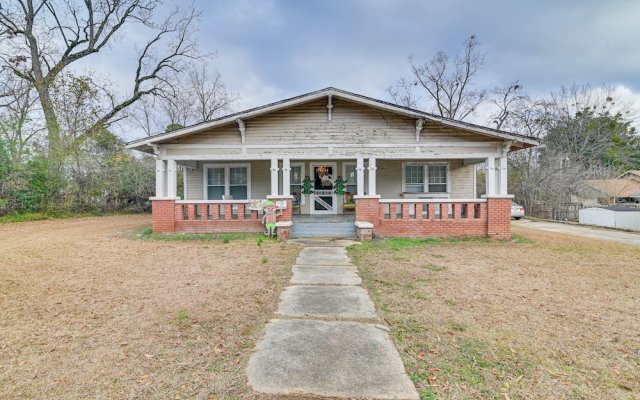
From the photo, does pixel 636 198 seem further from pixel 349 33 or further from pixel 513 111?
pixel 349 33

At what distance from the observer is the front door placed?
12.6 metres

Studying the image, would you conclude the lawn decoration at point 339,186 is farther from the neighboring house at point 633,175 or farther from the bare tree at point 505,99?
the neighboring house at point 633,175

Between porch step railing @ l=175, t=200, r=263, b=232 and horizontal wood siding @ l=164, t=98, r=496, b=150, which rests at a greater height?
horizontal wood siding @ l=164, t=98, r=496, b=150

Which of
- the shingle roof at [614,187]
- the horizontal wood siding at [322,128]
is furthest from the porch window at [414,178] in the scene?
the shingle roof at [614,187]

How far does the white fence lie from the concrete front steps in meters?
12.4

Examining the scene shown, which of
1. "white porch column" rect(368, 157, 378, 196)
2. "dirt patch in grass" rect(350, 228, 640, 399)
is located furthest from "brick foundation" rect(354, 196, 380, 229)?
"dirt patch in grass" rect(350, 228, 640, 399)

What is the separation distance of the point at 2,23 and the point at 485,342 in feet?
91.8

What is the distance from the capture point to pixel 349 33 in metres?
19.6

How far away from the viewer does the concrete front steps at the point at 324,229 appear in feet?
31.7

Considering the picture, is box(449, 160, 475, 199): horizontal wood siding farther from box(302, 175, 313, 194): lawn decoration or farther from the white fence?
the white fence

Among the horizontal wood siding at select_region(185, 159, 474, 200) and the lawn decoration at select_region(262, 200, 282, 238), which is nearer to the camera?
the lawn decoration at select_region(262, 200, 282, 238)

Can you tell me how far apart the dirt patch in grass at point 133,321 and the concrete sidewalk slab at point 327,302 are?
24 centimetres

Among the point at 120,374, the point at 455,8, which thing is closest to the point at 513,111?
the point at 455,8

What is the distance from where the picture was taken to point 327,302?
4.00 meters
